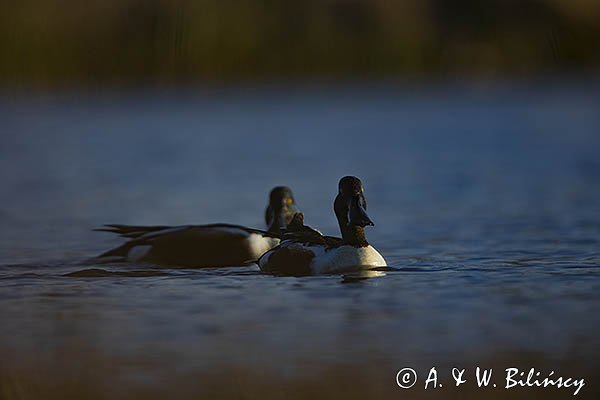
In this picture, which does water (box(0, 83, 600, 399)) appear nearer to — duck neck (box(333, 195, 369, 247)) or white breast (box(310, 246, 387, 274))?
white breast (box(310, 246, 387, 274))

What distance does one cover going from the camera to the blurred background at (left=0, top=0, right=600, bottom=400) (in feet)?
20.7

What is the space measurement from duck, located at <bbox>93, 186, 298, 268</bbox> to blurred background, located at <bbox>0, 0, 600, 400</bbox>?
0.22m

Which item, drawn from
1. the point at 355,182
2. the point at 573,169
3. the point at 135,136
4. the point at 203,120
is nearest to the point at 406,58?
the point at 203,120

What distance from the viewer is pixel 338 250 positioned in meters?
8.86

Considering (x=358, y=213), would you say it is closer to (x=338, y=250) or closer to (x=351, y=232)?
(x=351, y=232)

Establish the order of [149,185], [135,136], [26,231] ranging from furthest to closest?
[135,136] < [149,185] < [26,231]

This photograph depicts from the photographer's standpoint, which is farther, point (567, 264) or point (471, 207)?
point (471, 207)

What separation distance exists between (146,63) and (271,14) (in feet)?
17.8

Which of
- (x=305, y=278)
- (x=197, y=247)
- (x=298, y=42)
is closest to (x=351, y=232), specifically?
(x=305, y=278)

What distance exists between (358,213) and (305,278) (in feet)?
2.04

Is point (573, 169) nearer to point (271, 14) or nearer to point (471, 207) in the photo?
point (471, 207)

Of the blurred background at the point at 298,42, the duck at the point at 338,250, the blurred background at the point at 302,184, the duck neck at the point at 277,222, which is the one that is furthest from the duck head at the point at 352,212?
the blurred background at the point at 298,42

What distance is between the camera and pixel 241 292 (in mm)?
8195

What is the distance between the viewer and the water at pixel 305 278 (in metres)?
6.07
